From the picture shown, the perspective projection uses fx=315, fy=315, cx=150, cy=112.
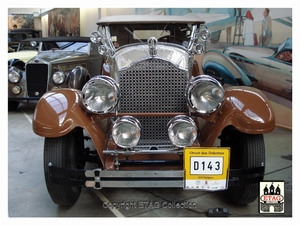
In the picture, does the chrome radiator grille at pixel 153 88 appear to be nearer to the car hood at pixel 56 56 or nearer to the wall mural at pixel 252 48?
the wall mural at pixel 252 48

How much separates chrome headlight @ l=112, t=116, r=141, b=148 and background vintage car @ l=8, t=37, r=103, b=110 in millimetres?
3871

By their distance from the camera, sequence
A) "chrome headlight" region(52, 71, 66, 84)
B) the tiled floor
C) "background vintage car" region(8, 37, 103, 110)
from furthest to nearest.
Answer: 1. "background vintage car" region(8, 37, 103, 110)
2. "chrome headlight" region(52, 71, 66, 84)
3. the tiled floor

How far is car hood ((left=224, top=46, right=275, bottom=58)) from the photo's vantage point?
16.8 feet

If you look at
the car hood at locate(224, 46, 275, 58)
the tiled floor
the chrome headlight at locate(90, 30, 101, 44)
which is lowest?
the tiled floor

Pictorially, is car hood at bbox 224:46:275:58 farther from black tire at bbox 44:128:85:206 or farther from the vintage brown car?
black tire at bbox 44:128:85:206

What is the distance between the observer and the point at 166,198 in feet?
9.63

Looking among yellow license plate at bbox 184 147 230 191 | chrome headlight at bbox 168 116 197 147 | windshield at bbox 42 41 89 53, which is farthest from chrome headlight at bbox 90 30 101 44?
windshield at bbox 42 41 89 53

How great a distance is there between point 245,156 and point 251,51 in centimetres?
328

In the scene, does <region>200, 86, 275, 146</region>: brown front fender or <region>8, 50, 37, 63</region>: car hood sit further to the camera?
<region>8, 50, 37, 63</region>: car hood

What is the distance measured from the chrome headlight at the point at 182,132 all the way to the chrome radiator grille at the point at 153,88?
0.32 meters

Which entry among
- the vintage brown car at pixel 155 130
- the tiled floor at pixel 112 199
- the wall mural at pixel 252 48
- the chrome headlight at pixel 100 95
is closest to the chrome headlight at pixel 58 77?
the tiled floor at pixel 112 199

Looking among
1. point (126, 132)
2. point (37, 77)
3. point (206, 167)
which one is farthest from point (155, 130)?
point (37, 77)

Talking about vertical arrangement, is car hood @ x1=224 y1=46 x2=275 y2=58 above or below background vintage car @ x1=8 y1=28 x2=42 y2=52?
below

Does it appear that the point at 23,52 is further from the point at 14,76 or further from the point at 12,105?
the point at 14,76
